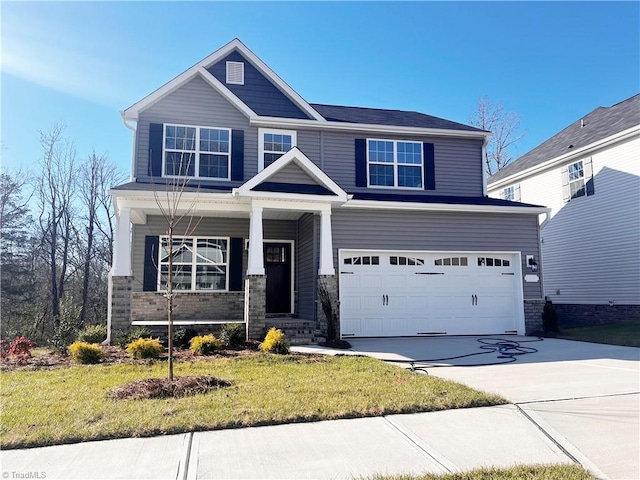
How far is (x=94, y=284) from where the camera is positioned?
24.7 meters

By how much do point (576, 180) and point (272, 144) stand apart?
11.8 meters

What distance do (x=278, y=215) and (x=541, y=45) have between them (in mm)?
9686

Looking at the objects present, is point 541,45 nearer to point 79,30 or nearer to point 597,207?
point 597,207

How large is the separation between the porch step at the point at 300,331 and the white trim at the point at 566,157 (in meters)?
12.3

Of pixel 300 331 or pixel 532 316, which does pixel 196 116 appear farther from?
pixel 532 316

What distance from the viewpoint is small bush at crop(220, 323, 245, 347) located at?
32.3ft

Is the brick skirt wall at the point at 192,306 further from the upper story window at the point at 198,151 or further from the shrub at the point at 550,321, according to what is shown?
the shrub at the point at 550,321

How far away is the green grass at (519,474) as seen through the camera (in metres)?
3.36

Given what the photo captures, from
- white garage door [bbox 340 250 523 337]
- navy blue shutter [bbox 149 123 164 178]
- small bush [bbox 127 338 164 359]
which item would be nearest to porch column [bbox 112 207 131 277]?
navy blue shutter [bbox 149 123 164 178]

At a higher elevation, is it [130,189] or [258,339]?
[130,189]

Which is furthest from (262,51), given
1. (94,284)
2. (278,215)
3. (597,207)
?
(94,284)

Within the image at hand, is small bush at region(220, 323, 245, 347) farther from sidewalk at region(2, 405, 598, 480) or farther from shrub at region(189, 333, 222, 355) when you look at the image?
sidewalk at region(2, 405, 598, 480)

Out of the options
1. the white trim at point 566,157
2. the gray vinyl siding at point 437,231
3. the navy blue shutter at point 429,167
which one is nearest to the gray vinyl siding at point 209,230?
the gray vinyl siding at point 437,231

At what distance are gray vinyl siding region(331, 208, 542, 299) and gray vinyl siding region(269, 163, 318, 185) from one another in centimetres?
119
